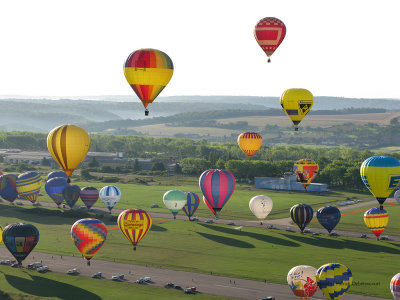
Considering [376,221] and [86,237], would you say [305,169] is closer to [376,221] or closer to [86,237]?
[376,221]

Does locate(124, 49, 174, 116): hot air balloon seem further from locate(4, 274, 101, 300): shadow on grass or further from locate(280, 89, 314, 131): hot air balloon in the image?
locate(280, 89, 314, 131): hot air balloon

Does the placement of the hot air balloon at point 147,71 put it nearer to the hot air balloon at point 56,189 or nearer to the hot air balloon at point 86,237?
the hot air balloon at point 86,237

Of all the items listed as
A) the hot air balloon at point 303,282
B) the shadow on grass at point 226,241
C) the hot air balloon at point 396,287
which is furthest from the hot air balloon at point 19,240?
the hot air balloon at point 396,287

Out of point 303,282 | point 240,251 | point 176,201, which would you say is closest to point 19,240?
point 240,251

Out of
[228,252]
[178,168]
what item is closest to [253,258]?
[228,252]

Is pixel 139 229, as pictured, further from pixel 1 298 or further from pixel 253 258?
pixel 1 298

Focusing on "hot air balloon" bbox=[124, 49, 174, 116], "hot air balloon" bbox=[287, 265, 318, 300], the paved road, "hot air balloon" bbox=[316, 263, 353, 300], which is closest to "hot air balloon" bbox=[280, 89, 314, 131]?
"hot air balloon" bbox=[124, 49, 174, 116]
